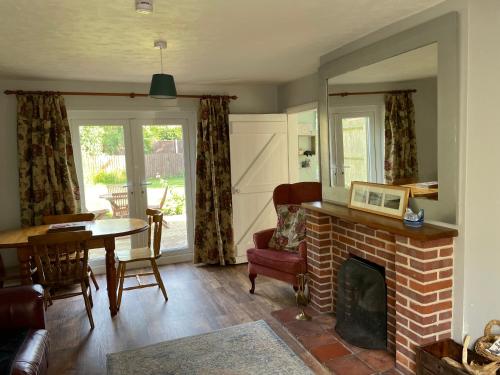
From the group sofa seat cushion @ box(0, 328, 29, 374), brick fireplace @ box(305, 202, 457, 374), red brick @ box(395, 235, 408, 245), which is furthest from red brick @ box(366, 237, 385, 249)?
sofa seat cushion @ box(0, 328, 29, 374)

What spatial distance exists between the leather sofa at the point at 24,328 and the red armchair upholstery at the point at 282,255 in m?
1.90

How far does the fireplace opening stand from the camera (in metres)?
2.62

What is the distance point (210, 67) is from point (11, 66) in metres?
1.81

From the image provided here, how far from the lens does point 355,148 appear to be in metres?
3.00

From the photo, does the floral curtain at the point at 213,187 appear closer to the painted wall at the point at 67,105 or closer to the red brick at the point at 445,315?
the painted wall at the point at 67,105

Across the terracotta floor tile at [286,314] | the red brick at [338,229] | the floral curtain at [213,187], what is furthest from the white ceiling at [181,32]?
the terracotta floor tile at [286,314]

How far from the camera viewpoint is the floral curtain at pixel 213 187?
15.2 feet

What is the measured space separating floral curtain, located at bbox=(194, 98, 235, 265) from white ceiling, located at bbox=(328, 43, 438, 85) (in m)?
2.02

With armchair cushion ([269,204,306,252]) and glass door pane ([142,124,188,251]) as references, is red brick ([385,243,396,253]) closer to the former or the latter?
armchair cushion ([269,204,306,252])

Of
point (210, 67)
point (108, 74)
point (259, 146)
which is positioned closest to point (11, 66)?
point (108, 74)

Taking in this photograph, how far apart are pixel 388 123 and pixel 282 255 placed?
155 cm

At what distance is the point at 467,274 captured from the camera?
2.16 m

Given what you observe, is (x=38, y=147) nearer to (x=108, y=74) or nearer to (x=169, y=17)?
(x=108, y=74)

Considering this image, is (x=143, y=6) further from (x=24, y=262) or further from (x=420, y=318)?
(x=24, y=262)
